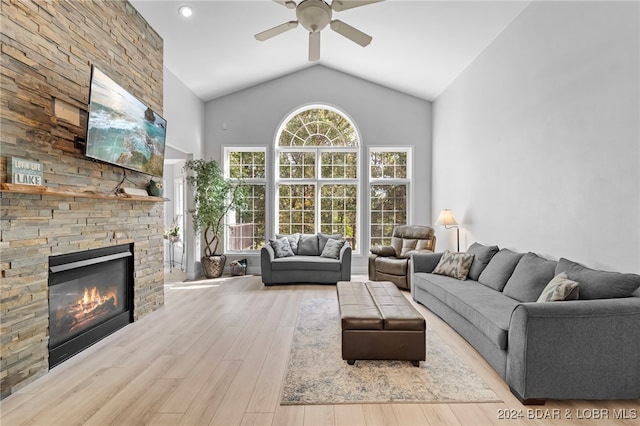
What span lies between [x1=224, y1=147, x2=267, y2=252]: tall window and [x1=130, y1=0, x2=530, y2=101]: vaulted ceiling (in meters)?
1.28

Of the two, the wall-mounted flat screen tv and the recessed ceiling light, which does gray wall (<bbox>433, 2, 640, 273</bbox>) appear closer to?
Answer: the recessed ceiling light

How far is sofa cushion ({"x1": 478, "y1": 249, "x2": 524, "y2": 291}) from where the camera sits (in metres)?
3.48

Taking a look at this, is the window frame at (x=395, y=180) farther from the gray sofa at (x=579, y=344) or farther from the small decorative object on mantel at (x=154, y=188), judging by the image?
the gray sofa at (x=579, y=344)

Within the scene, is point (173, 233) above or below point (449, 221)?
below

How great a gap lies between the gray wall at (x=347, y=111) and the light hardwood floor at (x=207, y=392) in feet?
11.4

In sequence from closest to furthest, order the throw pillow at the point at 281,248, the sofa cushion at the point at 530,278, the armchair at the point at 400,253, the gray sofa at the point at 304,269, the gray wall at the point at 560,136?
the gray wall at the point at 560,136, the sofa cushion at the point at 530,278, the armchair at the point at 400,253, the gray sofa at the point at 304,269, the throw pillow at the point at 281,248

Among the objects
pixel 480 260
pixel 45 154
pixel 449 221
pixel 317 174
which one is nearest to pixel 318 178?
pixel 317 174

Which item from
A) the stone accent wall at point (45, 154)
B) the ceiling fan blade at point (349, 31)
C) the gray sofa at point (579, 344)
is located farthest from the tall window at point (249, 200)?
the gray sofa at point (579, 344)

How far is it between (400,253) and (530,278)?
9.33 ft

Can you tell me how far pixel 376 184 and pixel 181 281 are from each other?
412 cm

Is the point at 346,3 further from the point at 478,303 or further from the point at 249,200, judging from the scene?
the point at 249,200

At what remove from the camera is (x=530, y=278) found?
3029 mm

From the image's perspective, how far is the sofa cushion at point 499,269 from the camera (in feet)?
11.4

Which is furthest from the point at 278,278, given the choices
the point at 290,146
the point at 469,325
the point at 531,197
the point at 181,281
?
the point at 531,197
